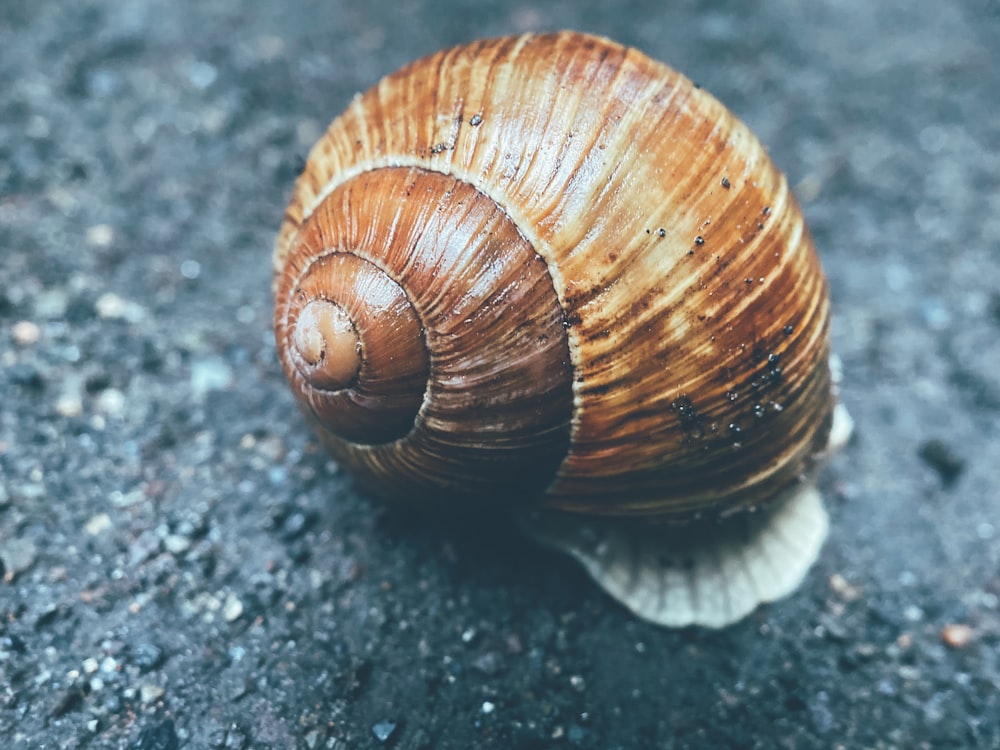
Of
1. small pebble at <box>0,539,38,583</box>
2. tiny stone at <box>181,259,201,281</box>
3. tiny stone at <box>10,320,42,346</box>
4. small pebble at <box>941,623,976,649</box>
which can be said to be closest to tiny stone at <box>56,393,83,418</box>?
tiny stone at <box>10,320,42,346</box>

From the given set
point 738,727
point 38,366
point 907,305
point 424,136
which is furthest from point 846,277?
point 38,366

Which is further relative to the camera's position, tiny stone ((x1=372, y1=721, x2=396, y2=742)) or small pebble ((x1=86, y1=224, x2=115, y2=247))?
small pebble ((x1=86, y1=224, x2=115, y2=247))

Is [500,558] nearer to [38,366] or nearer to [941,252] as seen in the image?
[38,366]

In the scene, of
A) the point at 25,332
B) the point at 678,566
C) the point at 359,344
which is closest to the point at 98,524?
the point at 25,332

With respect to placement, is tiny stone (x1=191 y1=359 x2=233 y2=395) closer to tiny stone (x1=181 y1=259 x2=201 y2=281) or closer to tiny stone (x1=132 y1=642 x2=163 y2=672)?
tiny stone (x1=181 y1=259 x2=201 y2=281)

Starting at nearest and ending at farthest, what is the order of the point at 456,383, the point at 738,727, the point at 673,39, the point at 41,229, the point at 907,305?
the point at 456,383 → the point at 738,727 → the point at 41,229 → the point at 907,305 → the point at 673,39

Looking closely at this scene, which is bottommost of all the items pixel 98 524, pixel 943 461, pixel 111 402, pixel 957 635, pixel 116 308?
pixel 957 635

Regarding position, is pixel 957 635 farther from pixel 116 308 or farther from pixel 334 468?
pixel 116 308
